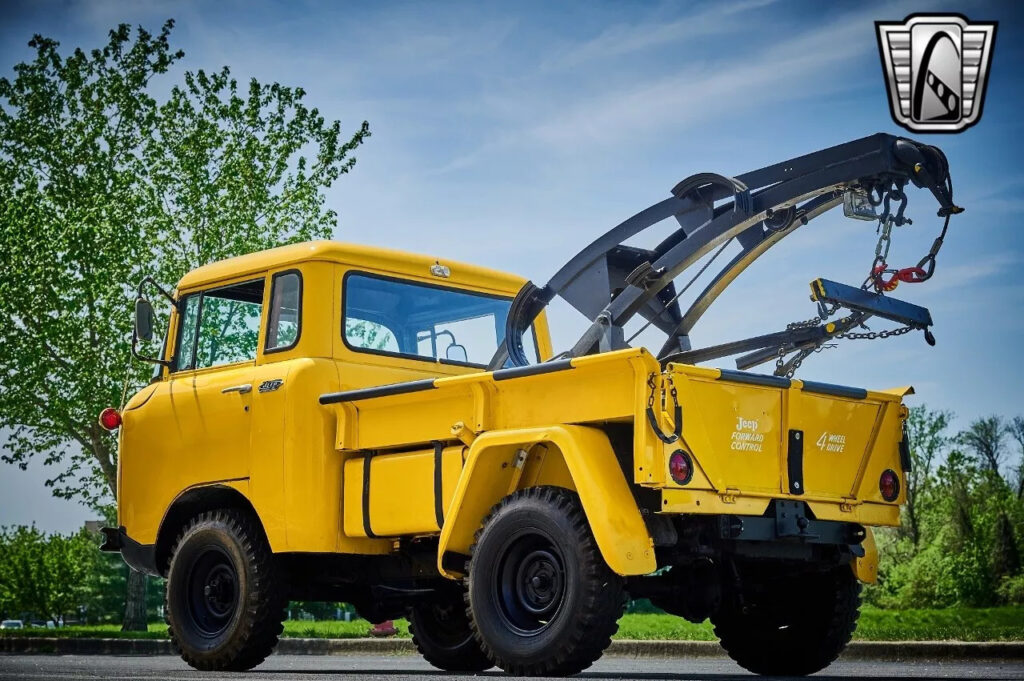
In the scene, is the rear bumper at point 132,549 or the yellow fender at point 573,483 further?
the rear bumper at point 132,549

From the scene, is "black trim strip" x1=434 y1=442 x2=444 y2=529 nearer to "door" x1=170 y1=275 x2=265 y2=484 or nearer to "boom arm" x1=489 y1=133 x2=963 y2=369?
"boom arm" x1=489 y1=133 x2=963 y2=369

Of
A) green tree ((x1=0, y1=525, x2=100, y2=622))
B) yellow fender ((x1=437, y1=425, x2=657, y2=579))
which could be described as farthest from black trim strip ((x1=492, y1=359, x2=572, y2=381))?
green tree ((x1=0, y1=525, x2=100, y2=622))

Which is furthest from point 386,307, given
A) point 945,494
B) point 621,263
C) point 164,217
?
point 945,494

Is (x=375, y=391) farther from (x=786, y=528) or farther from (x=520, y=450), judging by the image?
(x=786, y=528)

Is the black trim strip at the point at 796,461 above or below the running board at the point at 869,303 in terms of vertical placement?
below

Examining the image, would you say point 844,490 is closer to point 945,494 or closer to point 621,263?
point 621,263

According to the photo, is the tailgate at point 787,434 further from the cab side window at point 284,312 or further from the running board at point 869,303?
the cab side window at point 284,312

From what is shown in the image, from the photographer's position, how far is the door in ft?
31.4

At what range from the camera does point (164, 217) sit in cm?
2584

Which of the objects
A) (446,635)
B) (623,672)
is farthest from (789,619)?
(446,635)

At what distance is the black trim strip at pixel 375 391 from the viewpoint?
831cm

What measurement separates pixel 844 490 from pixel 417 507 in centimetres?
257

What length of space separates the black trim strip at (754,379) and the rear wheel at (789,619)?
1388 millimetres

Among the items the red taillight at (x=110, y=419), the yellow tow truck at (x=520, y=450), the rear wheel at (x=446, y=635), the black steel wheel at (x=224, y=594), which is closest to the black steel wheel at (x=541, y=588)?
the yellow tow truck at (x=520, y=450)
